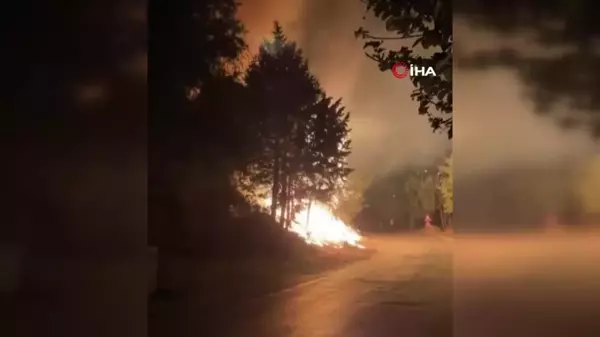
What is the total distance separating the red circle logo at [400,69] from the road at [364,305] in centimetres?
22

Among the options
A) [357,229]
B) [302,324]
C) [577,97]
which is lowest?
[302,324]

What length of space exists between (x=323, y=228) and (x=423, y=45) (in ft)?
0.91

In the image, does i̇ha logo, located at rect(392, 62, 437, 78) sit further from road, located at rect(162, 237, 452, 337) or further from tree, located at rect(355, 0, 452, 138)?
road, located at rect(162, 237, 452, 337)

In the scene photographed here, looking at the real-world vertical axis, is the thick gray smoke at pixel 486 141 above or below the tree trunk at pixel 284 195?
above

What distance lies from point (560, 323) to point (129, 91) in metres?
0.63

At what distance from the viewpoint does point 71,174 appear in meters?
0.81

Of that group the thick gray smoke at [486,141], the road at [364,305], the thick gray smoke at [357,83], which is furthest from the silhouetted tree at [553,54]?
the road at [364,305]

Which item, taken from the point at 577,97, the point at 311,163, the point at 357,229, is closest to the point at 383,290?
the point at 357,229

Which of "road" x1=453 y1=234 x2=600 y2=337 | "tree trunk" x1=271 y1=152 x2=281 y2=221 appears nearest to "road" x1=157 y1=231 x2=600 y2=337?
"road" x1=453 y1=234 x2=600 y2=337

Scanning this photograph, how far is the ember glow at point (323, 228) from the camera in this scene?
2.85 feet

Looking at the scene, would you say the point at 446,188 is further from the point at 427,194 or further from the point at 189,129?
the point at 189,129

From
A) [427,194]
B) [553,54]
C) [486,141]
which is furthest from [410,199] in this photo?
[553,54]

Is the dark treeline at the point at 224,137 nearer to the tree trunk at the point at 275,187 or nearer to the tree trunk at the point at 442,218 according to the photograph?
the tree trunk at the point at 275,187

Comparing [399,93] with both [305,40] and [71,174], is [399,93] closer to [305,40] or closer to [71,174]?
[305,40]
